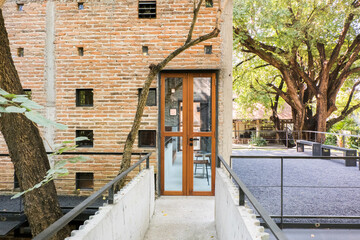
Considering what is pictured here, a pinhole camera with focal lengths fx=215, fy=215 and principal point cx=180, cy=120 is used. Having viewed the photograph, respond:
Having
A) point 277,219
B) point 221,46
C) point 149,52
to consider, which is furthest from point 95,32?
point 277,219

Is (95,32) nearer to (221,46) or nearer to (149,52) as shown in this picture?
(149,52)

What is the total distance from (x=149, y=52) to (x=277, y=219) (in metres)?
3.90

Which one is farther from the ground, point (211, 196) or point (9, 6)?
point (9, 6)

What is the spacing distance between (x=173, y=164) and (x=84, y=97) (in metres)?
2.40

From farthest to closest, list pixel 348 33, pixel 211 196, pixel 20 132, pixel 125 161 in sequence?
pixel 348 33
pixel 211 196
pixel 125 161
pixel 20 132

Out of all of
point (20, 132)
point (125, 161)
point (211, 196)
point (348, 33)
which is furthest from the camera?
point (348, 33)

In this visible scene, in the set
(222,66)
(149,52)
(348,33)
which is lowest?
(222,66)

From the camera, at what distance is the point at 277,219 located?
3.44m

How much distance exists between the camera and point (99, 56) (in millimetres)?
4578

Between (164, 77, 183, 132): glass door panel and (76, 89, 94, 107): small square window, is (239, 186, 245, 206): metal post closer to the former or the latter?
(164, 77, 183, 132): glass door panel

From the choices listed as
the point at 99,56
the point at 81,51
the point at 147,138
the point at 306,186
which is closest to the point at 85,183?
the point at 147,138

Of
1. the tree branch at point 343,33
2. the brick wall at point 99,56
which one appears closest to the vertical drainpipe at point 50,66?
the brick wall at point 99,56

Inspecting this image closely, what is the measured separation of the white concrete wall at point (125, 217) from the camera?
1.56m

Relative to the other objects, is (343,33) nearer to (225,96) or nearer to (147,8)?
(225,96)
